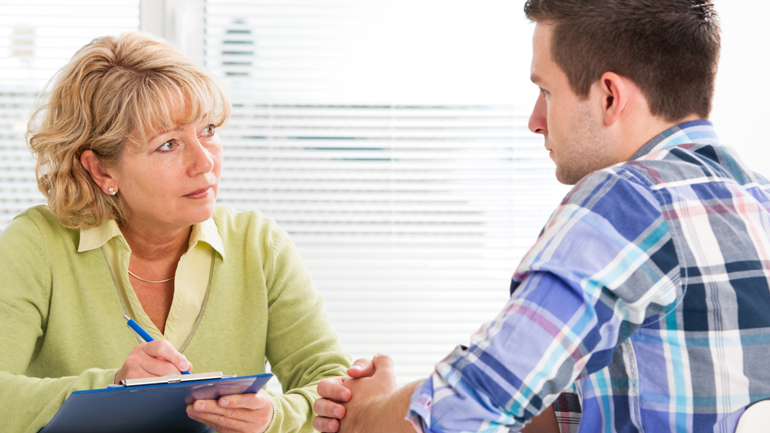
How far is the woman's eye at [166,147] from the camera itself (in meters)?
1.50

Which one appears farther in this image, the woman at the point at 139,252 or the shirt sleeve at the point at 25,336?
the woman at the point at 139,252

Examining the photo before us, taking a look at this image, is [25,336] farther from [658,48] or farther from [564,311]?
[658,48]

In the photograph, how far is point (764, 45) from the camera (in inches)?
95.6

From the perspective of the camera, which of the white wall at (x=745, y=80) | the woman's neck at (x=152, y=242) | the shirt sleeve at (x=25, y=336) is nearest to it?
the shirt sleeve at (x=25, y=336)

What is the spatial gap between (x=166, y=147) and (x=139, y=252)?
1.01 feet

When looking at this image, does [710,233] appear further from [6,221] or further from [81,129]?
[6,221]

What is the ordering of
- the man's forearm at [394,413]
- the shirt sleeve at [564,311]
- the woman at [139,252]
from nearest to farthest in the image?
the shirt sleeve at [564,311] → the man's forearm at [394,413] → the woman at [139,252]

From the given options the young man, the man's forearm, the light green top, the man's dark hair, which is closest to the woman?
the light green top

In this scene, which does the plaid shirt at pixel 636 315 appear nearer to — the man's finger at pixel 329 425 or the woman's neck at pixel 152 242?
the man's finger at pixel 329 425

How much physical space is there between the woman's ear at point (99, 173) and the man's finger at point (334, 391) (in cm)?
81

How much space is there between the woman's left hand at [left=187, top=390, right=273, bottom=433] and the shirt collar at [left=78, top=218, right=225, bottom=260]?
501mm

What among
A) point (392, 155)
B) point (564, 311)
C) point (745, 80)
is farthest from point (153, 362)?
point (745, 80)

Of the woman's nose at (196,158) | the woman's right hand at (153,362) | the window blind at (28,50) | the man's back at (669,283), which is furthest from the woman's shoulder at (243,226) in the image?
the window blind at (28,50)

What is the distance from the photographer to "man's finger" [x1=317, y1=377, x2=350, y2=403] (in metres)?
1.13
